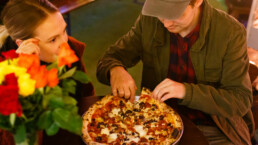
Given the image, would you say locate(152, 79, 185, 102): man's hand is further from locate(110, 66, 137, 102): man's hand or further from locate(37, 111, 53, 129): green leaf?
locate(37, 111, 53, 129): green leaf

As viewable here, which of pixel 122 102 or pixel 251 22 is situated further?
pixel 251 22

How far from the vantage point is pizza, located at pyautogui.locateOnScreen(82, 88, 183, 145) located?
133 centimetres

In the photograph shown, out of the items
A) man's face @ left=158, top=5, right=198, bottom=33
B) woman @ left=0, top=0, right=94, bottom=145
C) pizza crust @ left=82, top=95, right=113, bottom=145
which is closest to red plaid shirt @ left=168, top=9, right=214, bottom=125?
man's face @ left=158, top=5, right=198, bottom=33

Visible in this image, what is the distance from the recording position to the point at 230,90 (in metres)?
1.58

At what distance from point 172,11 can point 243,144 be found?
839mm

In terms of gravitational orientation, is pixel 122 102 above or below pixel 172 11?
below

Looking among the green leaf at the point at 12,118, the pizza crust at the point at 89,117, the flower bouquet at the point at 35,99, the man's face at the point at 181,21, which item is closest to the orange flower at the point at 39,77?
the flower bouquet at the point at 35,99

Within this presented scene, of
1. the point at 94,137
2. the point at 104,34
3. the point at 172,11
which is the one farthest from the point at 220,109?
the point at 104,34

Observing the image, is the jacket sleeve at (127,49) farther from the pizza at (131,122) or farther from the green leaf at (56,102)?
the green leaf at (56,102)

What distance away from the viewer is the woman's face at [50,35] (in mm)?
1543

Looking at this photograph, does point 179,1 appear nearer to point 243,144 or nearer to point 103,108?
point 103,108

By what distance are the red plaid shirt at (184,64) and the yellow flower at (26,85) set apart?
1013mm

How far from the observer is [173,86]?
56.0 inches

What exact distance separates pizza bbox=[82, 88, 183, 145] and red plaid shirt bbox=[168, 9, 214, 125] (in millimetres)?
219
